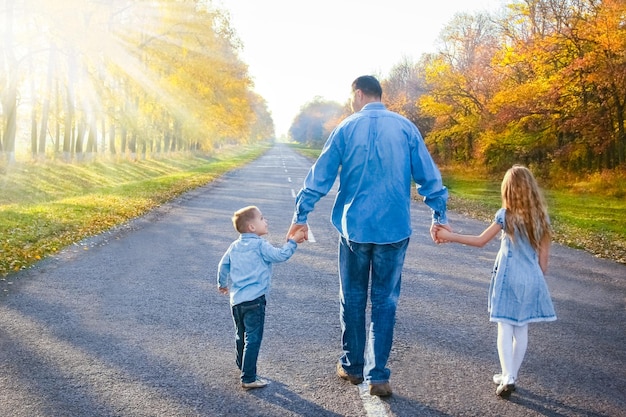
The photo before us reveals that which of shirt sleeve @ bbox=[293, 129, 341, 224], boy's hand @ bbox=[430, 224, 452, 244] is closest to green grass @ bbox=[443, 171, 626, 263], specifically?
boy's hand @ bbox=[430, 224, 452, 244]

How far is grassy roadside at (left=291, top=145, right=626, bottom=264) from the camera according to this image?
1114 centimetres

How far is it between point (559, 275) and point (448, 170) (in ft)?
101

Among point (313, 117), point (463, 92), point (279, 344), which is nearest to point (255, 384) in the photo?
point (279, 344)

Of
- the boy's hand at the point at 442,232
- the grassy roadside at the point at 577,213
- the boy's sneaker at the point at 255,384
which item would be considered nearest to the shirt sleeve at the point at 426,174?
the boy's hand at the point at 442,232

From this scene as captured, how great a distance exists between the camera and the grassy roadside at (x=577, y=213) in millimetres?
11141

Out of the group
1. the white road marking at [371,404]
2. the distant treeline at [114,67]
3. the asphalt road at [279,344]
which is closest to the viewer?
the white road marking at [371,404]

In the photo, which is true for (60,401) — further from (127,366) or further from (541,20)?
(541,20)

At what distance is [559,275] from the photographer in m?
8.02

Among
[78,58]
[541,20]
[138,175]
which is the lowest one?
[138,175]

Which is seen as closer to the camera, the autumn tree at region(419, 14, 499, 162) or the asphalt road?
the asphalt road

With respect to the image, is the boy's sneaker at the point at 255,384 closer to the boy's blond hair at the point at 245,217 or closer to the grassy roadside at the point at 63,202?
the boy's blond hair at the point at 245,217

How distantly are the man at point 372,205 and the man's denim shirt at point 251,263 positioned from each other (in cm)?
21

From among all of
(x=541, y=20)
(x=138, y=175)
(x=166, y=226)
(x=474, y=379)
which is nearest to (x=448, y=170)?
(x=541, y=20)

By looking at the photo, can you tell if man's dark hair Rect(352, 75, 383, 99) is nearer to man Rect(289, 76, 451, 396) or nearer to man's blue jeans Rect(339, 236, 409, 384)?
man Rect(289, 76, 451, 396)
